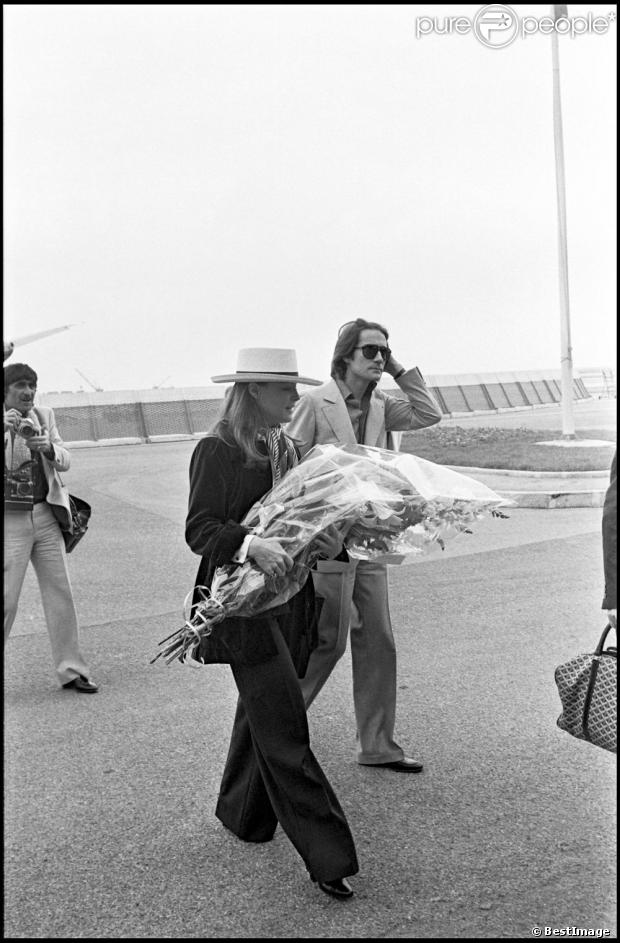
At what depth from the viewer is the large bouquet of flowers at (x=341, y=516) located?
134 inches

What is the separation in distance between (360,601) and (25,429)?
2356 millimetres

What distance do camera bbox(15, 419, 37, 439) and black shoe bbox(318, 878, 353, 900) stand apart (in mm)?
3284

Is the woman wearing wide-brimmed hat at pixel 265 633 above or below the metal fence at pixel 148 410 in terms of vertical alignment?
above

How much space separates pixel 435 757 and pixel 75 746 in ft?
5.73

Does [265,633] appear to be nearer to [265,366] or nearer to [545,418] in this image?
[265,366]

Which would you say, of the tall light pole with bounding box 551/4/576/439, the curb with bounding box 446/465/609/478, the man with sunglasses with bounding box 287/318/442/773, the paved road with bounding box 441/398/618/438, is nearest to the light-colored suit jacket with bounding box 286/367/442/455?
the man with sunglasses with bounding box 287/318/442/773

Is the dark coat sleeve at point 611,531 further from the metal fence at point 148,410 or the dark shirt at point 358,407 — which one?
the metal fence at point 148,410

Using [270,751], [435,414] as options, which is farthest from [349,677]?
[270,751]

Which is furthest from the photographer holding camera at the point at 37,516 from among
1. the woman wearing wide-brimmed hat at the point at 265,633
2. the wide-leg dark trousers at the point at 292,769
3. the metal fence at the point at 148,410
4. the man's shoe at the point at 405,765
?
the metal fence at the point at 148,410

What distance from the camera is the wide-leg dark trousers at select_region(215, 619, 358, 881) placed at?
11.0ft

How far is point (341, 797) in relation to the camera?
13.6 feet

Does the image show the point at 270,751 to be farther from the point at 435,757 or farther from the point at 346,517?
the point at 435,757

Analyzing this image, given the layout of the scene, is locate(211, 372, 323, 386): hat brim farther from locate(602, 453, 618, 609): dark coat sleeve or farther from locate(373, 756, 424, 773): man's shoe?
locate(373, 756, 424, 773): man's shoe

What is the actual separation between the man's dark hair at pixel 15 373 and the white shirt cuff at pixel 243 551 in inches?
106
